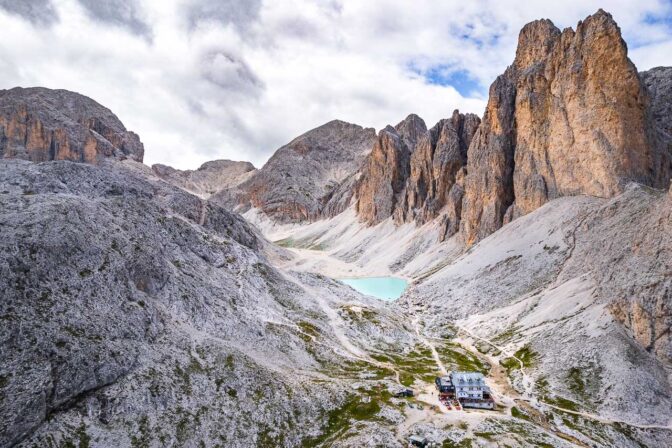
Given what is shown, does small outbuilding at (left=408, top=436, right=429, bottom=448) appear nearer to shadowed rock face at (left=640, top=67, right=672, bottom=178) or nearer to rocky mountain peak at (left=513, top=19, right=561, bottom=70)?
shadowed rock face at (left=640, top=67, right=672, bottom=178)

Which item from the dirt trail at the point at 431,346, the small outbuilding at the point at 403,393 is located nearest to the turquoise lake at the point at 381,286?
the dirt trail at the point at 431,346

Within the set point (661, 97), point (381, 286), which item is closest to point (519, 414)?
point (381, 286)

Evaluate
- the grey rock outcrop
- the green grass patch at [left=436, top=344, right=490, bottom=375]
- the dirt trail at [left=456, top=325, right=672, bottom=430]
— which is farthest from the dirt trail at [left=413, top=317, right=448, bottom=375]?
the dirt trail at [left=456, top=325, right=672, bottom=430]

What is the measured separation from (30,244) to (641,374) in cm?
8949

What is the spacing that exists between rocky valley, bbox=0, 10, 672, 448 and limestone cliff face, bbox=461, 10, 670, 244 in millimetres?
766

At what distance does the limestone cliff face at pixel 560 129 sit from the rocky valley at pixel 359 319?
766 mm

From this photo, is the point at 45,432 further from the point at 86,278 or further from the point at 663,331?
the point at 663,331

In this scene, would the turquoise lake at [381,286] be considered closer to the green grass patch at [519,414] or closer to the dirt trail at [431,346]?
the dirt trail at [431,346]

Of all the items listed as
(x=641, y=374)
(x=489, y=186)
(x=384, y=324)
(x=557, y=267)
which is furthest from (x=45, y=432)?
(x=489, y=186)

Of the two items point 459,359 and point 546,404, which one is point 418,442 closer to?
point 546,404

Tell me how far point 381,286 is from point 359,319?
63.4m

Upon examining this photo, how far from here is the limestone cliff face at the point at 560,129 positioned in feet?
396

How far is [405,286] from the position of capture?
153500 mm

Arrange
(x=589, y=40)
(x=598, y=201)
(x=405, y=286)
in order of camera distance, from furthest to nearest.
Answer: (x=405, y=286), (x=589, y=40), (x=598, y=201)
